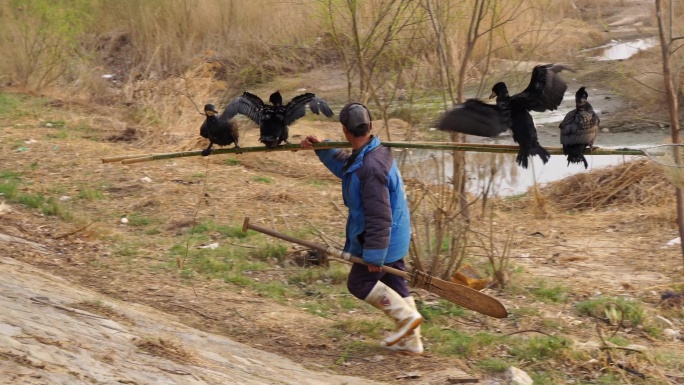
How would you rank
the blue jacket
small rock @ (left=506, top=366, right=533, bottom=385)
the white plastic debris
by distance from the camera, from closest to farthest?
the blue jacket, small rock @ (left=506, top=366, right=533, bottom=385), the white plastic debris

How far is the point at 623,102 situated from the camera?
50.8 ft

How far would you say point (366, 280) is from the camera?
16.9 feet

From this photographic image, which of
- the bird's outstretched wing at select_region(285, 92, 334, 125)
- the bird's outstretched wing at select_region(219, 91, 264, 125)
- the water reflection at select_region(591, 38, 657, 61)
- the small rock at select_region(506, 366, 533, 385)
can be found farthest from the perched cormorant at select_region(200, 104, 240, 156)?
the water reflection at select_region(591, 38, 657, 61)

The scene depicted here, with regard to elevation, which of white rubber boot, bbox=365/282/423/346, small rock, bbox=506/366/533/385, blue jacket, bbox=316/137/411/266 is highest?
blue jacket, bbox=316/137/411/266

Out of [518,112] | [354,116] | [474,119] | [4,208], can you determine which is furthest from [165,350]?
[4,208]

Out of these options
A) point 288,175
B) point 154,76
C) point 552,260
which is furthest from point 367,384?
point 154,76

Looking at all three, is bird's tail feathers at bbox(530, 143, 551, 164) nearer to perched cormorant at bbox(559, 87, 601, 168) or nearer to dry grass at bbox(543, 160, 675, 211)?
perched cormorant at bbox(559, 87, 601, 168)

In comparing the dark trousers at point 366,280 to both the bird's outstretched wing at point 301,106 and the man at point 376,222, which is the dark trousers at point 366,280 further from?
the bird's outstretched wing at point 301,106

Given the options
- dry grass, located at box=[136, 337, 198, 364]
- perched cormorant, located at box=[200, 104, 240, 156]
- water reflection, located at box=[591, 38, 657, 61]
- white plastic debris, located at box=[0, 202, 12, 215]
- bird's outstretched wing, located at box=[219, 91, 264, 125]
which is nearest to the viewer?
dry grass, located at box=[136, 337, 198, 364]

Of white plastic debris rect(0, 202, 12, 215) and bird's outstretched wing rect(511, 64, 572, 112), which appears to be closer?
bird's outstretched wing rect(511, 64, 572, 112)

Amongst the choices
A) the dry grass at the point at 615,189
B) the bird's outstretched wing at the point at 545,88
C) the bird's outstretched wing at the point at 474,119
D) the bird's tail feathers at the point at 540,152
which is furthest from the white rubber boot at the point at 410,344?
the dry grass at the point at 615,189

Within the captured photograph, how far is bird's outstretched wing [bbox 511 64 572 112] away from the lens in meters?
5.46

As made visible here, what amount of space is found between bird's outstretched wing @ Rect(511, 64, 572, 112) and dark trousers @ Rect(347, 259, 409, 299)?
141cm

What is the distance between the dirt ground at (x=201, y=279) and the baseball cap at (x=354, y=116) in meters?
1.48
